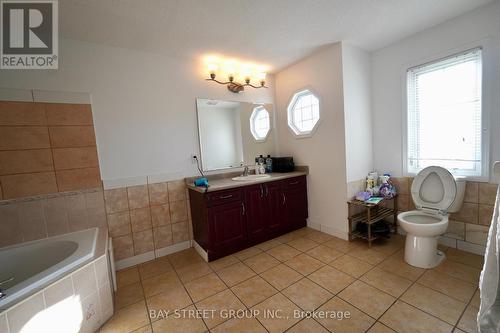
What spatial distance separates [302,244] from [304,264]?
1.41 feet

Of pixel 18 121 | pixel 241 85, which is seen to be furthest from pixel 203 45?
pixel 18 121

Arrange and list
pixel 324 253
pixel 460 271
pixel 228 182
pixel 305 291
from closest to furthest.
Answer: pixel 305 291 → pixel 460 271 → pixel 324 253 → pixel 228 182

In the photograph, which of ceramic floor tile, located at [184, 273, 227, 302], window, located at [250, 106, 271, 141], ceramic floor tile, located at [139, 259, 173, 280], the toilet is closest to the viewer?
ceramic floor tile, located at [184, 273, 227, 302]

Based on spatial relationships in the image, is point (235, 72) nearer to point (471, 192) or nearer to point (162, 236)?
point (162, 236)

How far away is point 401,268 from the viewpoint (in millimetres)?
1929

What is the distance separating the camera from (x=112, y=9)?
63.9 inches

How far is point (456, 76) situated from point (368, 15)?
1.14m

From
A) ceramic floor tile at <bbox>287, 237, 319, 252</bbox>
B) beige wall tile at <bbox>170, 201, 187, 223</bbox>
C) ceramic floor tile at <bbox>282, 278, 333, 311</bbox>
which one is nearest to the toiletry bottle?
ceramic floor tile at <bbox>287, 237, 319, 252</bbox>

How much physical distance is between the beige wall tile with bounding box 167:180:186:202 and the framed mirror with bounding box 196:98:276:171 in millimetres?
342

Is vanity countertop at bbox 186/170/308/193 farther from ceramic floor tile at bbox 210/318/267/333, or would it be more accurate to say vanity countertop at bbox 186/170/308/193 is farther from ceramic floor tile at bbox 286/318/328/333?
ceramic floor tile at bbox 286/318/328/333

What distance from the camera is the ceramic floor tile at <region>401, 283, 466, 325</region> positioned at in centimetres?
139

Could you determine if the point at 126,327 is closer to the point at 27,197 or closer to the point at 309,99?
the point at 27,197

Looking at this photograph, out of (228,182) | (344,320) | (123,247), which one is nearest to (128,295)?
(123,247)

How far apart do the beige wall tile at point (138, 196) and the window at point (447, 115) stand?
311 cm
